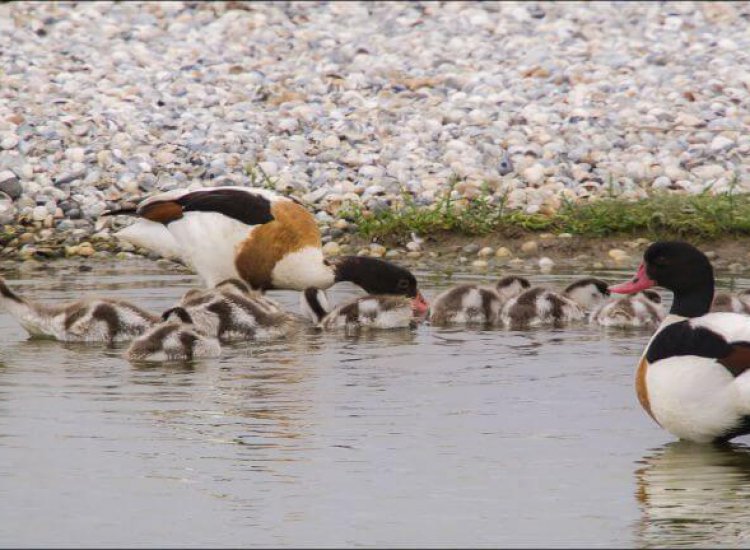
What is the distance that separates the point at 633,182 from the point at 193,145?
3826 mm

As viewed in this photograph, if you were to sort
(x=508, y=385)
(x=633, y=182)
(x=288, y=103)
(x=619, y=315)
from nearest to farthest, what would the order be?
(x=508, y=385)
(x=619, y=315)
(x=633, y=182)
(x=288, y=103)

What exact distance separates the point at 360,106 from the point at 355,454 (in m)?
9.60

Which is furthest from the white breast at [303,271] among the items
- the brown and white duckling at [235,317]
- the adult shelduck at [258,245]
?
the brown and white duckling at [235,317]

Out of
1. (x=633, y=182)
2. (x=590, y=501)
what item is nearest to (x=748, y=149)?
(x=633, y=182)

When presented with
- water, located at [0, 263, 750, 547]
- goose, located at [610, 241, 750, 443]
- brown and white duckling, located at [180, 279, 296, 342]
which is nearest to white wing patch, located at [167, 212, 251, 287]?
brown and white duckling, located at [180, 279, 296, 342]

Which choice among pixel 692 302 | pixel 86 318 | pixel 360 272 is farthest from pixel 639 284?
pixel 360 272

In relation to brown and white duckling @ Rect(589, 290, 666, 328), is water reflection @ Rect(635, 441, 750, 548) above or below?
below

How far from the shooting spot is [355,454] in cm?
736

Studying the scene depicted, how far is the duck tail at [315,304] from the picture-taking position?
1116 centimetres

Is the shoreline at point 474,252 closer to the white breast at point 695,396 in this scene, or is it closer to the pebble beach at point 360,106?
the pebble beach at point 360,106

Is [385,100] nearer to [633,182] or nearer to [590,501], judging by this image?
[633,182]

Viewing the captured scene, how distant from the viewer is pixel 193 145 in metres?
15.5

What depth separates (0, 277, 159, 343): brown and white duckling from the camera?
34.1 feet

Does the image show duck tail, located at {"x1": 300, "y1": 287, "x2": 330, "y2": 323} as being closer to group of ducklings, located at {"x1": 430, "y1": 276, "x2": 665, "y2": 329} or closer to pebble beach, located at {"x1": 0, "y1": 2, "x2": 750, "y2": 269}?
group of ducklings, located at {"x1": 430, "y1": 276, "x2": 665, "y2": 329}
